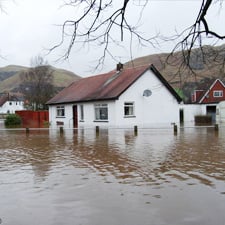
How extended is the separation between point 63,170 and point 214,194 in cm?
422

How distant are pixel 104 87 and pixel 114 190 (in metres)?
24.4

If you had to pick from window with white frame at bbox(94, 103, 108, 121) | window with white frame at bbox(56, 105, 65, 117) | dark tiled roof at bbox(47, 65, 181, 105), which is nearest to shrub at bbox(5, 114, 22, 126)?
dark tiled roof at bbox(47, 65, 181, 105)

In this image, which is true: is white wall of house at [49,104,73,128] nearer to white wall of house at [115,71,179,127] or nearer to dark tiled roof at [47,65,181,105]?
dark tiled roof at [47,65,181,105]

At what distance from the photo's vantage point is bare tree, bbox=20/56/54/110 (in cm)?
5128

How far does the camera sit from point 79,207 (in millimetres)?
5977

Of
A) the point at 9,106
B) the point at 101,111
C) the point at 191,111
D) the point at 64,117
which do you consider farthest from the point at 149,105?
the point at 9,106

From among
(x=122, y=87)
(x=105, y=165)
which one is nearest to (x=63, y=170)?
(x=105, y=165)

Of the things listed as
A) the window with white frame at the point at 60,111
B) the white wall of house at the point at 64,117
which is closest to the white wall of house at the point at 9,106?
the white wall of house at the point at 64,117

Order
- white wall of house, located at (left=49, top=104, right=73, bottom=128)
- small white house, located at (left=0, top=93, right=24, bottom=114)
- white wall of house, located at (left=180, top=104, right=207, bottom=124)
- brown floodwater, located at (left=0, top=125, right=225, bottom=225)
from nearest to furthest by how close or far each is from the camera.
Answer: brown floodwater, located at (left=0, top=125, right=225, bottom=225) < white wall of house, located at (left=49, top=104, right=73, bottom=128) < white wall of house, located at (left=180, top=104, right=207, bottom=124) < small white house, located at (left=0, top=93, right=24, bottom=114)

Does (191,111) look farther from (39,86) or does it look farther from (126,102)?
(39,86)

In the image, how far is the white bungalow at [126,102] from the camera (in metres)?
28.4

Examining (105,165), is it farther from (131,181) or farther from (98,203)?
(98,203)

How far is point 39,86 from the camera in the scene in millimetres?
52594

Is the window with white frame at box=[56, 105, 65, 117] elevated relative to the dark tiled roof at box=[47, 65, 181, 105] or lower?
lower
